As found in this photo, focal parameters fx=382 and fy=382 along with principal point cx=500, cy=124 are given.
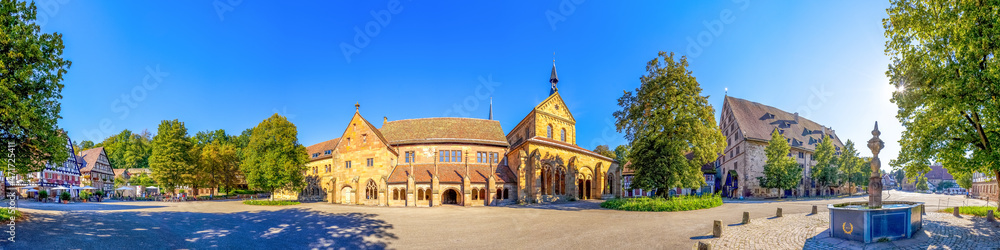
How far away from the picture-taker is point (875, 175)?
14.2 metres

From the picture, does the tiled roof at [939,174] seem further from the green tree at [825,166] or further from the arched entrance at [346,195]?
the arched entrance at [346,195]

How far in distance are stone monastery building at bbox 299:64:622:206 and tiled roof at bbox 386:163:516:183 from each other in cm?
9

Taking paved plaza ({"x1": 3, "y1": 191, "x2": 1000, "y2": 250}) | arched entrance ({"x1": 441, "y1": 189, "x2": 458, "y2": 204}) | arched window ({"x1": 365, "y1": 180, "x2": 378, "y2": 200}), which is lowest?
arched entrance ({"x1": 441, "y1": 189, "x2": 458, "y2": 204})

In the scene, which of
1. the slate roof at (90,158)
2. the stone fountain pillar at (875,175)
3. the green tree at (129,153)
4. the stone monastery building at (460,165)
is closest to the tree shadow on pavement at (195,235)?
the stone monastery building at (460,165)

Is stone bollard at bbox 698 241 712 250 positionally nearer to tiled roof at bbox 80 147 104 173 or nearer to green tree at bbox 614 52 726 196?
green tree at bbox 614 52 726 196

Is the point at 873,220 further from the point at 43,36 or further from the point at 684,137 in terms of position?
the point at 43,36

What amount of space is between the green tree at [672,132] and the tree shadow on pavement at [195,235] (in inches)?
696

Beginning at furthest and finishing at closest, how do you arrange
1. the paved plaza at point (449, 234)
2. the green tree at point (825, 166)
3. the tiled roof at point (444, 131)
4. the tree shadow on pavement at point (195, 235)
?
the green tree at point (825, 166)
the tiled roof at point (444, 131)
the paved plaza at point (449, 234)
the tree shadow on pavement at point (195, 235)

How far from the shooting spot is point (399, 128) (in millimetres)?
41625

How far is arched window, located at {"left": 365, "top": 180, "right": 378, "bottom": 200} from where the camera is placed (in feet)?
115

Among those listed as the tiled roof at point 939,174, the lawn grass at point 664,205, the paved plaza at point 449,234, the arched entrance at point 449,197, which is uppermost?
the paved plaza at point 449,234

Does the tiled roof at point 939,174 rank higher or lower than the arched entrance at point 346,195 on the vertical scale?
lower

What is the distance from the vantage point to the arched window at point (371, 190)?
35.0 m

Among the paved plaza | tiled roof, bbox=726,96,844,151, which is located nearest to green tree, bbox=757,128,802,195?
tiled roof, bbox=726,96,844,151
